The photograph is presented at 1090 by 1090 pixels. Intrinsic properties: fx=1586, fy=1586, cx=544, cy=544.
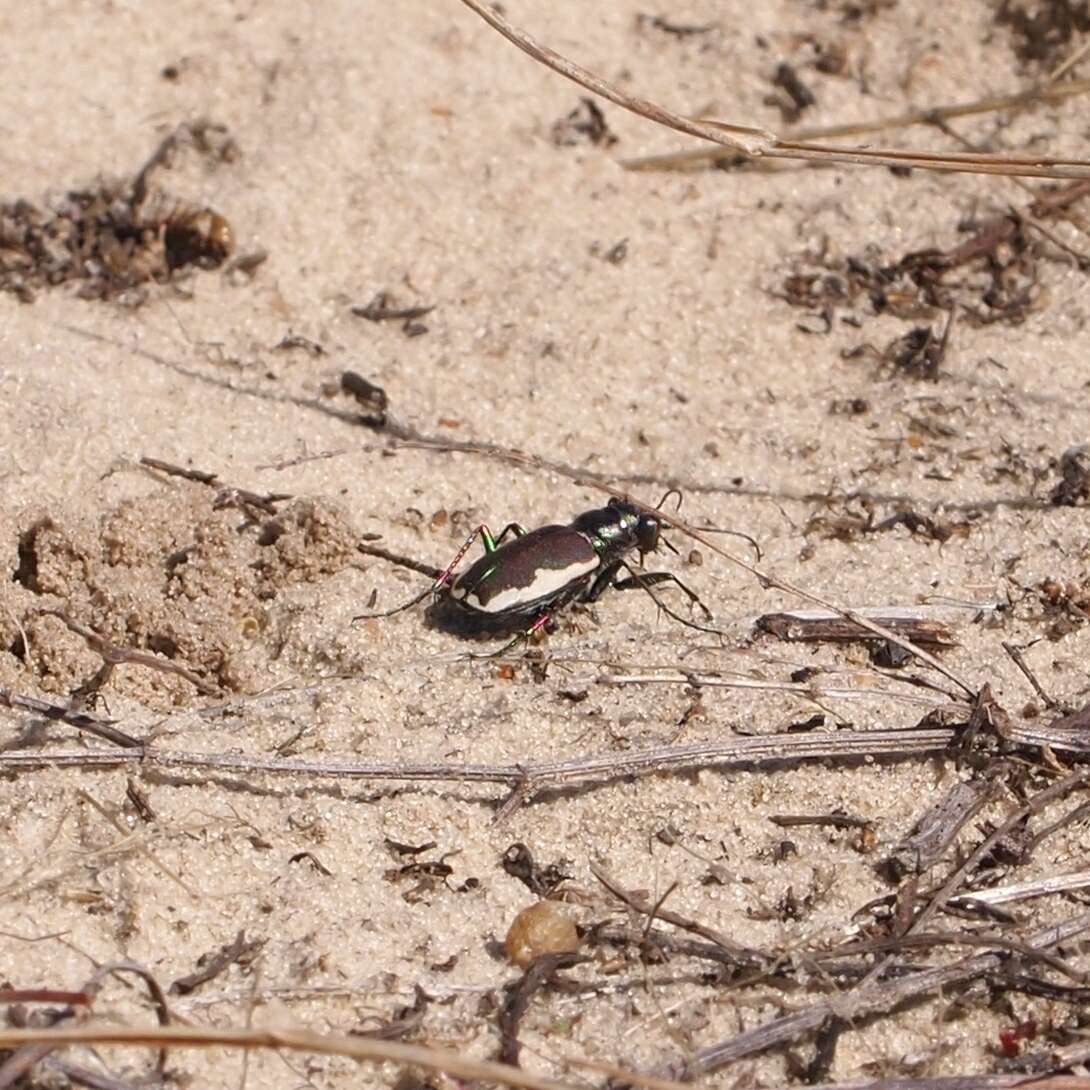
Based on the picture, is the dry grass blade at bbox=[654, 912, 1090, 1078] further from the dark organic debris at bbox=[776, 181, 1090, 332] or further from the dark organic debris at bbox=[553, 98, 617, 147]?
the dark organic debris at bbox=[553, 98, 617, 147]

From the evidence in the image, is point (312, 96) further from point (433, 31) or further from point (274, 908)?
point (274, 908)

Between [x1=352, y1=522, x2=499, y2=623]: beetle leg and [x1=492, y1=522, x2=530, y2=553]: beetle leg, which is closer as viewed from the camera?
[x1=352, y1=522, x2=499, y2=623]: beetle leg

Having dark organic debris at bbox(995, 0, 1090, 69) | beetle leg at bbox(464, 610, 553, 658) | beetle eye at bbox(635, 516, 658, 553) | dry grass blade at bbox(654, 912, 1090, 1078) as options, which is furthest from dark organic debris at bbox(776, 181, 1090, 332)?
dry grass blade at bbox(654, 912, 1090, 1078)

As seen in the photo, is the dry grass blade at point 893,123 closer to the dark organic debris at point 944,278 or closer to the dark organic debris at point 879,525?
the dark organic debris at point 944,278

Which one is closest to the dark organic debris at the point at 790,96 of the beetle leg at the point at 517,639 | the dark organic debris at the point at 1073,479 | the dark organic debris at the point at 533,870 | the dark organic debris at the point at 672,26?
the dark organic debris at the point at 672,26

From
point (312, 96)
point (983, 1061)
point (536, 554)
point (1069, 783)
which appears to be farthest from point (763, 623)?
point (312, 96)

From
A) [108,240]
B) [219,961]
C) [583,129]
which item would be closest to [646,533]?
[219,961]
